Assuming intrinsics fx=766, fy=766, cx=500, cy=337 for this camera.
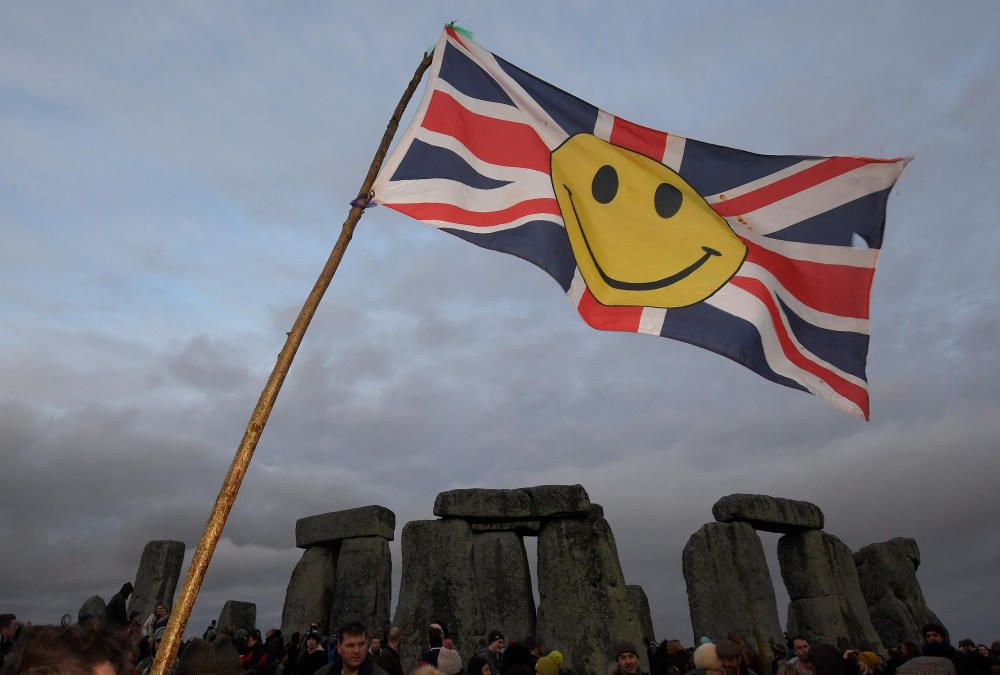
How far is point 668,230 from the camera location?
4.82m

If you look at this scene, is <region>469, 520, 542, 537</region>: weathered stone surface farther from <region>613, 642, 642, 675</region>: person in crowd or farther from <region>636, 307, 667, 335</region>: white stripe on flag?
<region>636, 307, 667, 335</region>: white stripe on flag

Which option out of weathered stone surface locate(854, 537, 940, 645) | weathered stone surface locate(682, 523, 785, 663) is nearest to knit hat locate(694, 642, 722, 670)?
weathered stone surface locate(682, 523, 785, 663)

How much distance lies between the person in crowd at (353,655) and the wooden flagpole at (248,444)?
2.74 feet

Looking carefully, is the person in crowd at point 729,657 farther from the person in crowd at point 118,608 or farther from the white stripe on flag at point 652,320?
the person in crowd at point 118,608

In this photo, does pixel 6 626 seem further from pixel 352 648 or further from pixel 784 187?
pixel 784 187

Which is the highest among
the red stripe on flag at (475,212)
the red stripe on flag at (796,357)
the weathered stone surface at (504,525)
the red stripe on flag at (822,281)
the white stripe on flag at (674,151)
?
the white stripe on flag at (674,151)

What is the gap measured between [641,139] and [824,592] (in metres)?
12.4

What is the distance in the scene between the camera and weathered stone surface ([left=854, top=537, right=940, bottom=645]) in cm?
1641

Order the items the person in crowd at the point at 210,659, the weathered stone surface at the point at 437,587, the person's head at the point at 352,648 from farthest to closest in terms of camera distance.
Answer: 1. the weathered stone surface at the point at 437,587
2. the person's head at the point at 352,648
3. the person in crowd at the point at 210,659

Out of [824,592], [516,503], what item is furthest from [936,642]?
[824,592]

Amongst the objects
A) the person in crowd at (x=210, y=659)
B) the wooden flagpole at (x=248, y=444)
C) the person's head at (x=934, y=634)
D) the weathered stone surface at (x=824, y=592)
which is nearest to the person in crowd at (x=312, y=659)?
the person in crowd at (x=210, y=659)

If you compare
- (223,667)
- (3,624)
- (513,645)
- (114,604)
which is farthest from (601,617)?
(223,667)

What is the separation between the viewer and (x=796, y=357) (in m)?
4.52

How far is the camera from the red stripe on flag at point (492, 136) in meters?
4.83
